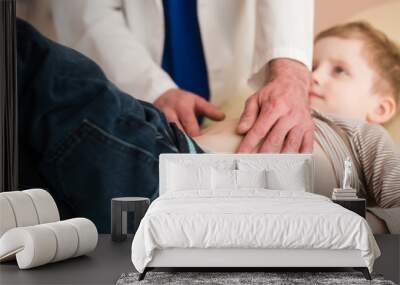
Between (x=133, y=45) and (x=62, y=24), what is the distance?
1.86 ft

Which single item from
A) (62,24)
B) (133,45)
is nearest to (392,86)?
(133,45)

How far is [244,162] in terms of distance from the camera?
5078 millimetres

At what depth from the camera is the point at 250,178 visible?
4926 mm

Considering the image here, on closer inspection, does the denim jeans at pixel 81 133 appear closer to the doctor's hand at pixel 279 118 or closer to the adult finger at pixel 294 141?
the doctor's hand at pixel 279 118

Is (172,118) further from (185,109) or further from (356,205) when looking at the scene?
(356,205)

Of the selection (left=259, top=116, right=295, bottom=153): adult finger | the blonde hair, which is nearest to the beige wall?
the blonde hair

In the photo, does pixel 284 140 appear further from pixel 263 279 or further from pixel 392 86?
pixel 263 279

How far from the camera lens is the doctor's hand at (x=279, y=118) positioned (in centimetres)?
508

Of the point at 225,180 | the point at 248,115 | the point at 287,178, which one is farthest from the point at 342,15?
the point at 225,180

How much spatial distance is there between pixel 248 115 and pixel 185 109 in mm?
476

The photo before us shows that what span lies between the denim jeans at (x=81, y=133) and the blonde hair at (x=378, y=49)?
4.65 ft

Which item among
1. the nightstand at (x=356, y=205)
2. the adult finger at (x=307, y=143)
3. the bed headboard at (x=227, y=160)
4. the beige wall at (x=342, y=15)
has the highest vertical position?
the beige wall at (x=342, y=15)

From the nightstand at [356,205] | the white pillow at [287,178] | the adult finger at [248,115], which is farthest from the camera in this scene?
the adult finger at [248,115]

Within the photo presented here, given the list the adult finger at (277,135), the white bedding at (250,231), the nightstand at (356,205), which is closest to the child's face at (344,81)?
the adult finger at (277,135)
